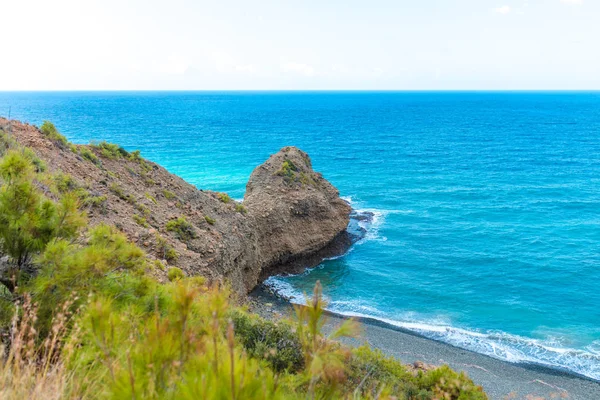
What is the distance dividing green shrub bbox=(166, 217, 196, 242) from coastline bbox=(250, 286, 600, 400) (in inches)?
222

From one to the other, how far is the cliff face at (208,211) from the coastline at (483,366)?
4.24m

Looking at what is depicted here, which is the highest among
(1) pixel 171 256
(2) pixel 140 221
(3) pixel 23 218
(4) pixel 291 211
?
(3) pixel 23 218

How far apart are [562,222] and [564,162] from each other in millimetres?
31841

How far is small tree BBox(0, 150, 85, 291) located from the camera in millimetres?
7562

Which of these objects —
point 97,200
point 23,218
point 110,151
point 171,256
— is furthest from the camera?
point 110,151

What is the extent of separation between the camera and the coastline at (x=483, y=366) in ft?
68.3

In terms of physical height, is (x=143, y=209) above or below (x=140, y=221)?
above

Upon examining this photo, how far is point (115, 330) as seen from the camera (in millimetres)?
5078

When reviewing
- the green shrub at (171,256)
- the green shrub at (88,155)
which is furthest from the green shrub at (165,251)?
the green shrub at (88,155)

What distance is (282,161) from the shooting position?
125ft

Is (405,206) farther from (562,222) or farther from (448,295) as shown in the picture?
(448,295)

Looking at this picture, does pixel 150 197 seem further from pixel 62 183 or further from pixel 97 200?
pixel 62 183

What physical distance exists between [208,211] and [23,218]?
63.7ft

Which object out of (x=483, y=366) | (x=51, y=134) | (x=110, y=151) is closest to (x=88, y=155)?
(x=51, y=134)
